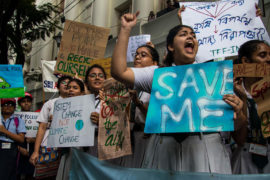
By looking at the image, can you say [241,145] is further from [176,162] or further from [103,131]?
[103,131]

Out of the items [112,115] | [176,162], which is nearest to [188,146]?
[176,162]

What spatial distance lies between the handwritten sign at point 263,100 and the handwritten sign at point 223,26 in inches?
45.7

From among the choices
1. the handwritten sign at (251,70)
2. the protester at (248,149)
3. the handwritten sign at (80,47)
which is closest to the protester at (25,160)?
the handwritten sign at (80,47)

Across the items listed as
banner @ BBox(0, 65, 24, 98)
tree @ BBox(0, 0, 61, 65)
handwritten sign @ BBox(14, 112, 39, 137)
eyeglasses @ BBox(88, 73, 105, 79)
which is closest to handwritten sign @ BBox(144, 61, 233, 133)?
eyeglasses @ BBox(88, 73, 105, 79)

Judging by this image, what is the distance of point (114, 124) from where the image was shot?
246cm

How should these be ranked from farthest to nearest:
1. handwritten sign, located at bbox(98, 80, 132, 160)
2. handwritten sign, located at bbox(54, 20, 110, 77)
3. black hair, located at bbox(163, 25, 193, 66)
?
handwritten sign, located at bbox(54, 20, 110, 77) → handwritten sign, located at bbox(98, 80, 132, 160) → black hair, located at bbox(163, 25, 193, 66)

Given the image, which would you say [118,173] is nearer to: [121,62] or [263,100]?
[121,62]

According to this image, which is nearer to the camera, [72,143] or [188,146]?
[188,146]

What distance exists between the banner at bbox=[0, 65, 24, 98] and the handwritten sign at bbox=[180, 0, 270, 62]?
9.26 feet

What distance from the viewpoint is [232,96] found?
1676 mm

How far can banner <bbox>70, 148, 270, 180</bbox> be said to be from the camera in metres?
1.68

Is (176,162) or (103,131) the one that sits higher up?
(103,131)

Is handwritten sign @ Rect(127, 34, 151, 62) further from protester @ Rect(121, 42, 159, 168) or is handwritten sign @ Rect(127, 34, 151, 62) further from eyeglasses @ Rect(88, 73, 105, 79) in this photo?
protester @ Rect(121, 42, 159, 168)

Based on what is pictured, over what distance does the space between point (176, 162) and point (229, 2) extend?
Result: 232 centimetres
